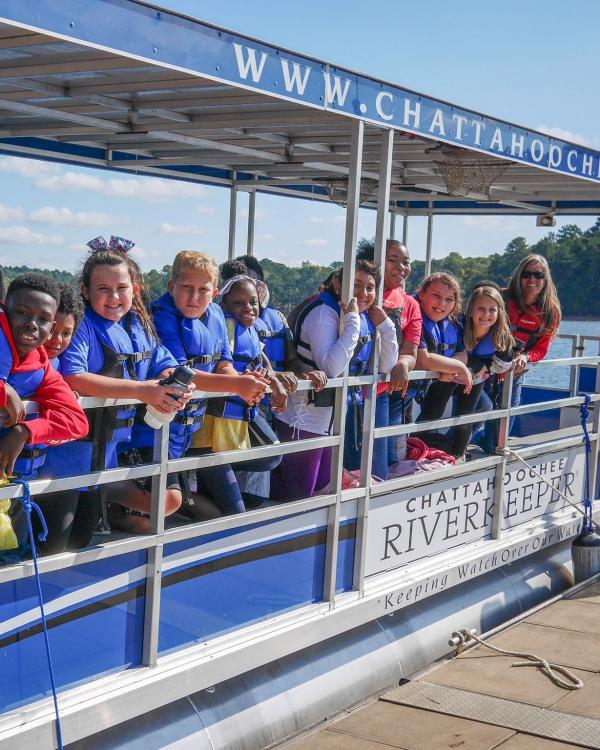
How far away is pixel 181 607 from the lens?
3.86 m

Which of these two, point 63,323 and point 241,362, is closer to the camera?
point 63,323

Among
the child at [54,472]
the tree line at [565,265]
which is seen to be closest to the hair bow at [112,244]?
the child at [54,472]

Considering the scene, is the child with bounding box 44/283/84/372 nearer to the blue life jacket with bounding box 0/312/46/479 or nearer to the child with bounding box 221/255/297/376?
the blue life jacket with bounding box 0/312/46/479

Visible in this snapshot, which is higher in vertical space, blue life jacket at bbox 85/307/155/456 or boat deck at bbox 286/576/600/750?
blue life jacket at bbox 85/307/155/456

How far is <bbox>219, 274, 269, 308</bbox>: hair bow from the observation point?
4287mm

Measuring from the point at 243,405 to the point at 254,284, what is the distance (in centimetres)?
57

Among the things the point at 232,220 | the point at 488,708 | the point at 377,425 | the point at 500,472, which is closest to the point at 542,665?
the point at 488,708

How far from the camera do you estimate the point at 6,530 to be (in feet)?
10.4

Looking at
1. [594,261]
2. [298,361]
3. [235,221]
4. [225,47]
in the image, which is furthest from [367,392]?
[594,261]

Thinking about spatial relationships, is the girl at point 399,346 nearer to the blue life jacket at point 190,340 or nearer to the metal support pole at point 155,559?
the blue life jacket at point 190,340

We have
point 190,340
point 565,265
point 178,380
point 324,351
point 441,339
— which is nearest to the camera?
point 178,380

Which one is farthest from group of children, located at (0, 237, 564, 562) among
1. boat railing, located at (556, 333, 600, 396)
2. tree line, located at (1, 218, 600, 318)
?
tree line, located at (1, 218, 600, 318)

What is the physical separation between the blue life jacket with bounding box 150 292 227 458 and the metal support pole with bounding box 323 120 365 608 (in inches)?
27.2

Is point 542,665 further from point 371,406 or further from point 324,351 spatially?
point 324,351
